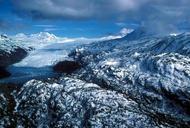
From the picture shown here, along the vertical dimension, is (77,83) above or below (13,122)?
above

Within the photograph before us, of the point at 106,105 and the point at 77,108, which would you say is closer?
the point at 106,105

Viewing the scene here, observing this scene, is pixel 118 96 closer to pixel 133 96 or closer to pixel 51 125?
pixel 133 96

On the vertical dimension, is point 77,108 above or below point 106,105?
below

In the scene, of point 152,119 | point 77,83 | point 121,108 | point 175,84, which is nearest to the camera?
point 152,119

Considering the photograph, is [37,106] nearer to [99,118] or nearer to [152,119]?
[99,118]

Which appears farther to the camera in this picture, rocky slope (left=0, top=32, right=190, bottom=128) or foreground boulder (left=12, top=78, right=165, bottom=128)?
rocky slope (left=0, top=32, right=190, bottom=128)

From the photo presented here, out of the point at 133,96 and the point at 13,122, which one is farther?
the point at 133,96

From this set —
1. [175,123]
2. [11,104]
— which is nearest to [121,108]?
[175,123]

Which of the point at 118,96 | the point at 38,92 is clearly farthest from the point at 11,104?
the point at 118,96

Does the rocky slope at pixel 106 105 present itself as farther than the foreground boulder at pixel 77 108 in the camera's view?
Yes

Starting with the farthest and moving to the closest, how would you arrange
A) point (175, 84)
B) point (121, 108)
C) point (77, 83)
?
point (77, 83)
point (175, 84)
point (121, 108)
